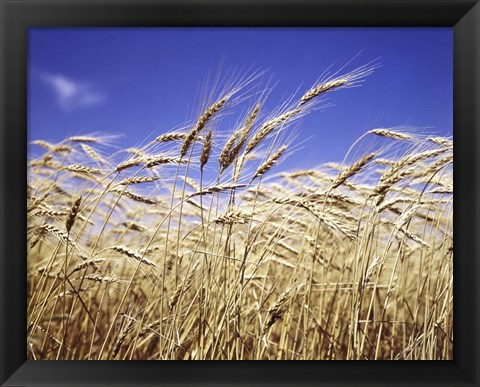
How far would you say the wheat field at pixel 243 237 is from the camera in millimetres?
1519

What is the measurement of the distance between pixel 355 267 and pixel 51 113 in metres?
1.15

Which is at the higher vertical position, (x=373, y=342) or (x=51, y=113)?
(x=51, y=113)

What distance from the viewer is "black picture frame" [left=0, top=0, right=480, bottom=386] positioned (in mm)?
1465

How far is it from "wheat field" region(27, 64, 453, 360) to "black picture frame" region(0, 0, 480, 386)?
6 centimetres

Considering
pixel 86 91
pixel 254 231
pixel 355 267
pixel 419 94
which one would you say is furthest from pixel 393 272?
pixel 86 91
